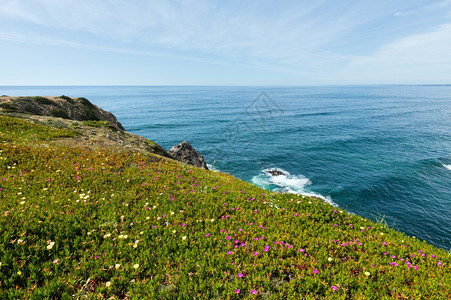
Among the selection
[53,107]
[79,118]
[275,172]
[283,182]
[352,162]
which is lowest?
[283,182]

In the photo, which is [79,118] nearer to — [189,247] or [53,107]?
[53,107]

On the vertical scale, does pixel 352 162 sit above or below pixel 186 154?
below

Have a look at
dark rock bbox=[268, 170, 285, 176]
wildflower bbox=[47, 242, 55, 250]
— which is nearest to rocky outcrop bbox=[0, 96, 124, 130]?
dark rock bbox=[268, 170, 285, 176]

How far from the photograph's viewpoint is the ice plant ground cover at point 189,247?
4391 millimetres

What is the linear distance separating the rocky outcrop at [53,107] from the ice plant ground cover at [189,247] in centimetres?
2515

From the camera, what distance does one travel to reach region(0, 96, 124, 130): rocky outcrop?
97.3 feet

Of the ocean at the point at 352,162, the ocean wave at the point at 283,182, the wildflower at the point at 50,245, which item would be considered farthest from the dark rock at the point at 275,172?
the wildflower at the point at 50,245

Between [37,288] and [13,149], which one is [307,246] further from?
[13,149]

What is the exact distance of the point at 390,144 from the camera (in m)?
53.3

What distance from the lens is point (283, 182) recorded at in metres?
34.1

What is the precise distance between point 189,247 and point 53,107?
41.8 metres

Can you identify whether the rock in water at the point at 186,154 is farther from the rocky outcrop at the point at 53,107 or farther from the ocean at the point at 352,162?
the rocky outcrop at the point at 53,107

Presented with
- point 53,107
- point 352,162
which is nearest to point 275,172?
point 352,162

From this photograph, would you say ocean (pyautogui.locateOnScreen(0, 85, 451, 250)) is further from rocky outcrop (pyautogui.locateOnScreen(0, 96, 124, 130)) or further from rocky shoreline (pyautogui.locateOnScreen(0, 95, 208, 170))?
rocky outcrop (pyautogui.locateOnScreen(0, 96, 124, 130))
